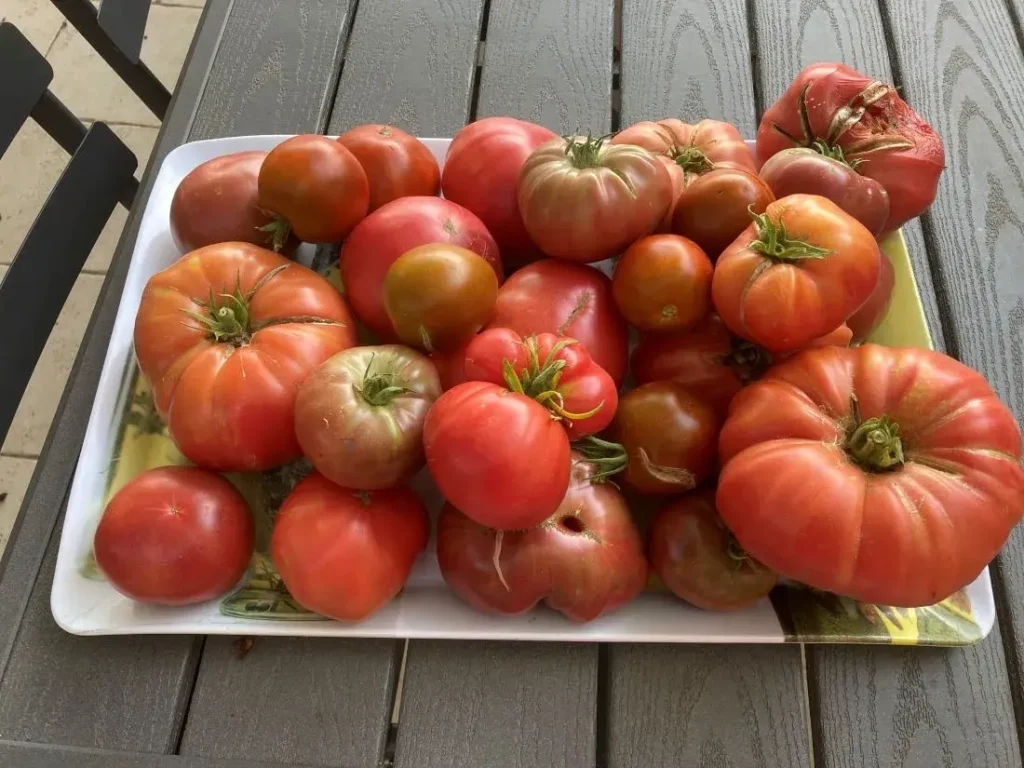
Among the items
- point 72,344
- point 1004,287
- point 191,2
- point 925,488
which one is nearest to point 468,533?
point 925,488

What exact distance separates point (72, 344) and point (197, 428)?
0.92m

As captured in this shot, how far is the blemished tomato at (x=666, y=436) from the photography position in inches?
23.8

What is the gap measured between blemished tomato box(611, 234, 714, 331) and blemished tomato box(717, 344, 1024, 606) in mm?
88

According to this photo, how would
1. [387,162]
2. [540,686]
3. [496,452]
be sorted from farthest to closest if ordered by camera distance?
1. [387,162]
2. [540,686]
3. [496,452]

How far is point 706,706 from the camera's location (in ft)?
1.98

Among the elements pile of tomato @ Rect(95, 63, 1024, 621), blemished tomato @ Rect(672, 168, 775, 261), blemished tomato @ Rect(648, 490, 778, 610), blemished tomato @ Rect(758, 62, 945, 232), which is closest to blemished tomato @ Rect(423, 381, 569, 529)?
pile of tomato @ Rect(95, 63, 1024, 621)

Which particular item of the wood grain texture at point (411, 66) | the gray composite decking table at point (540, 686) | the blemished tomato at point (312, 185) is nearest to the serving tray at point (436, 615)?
the gray composite decking table at point (540, 686)

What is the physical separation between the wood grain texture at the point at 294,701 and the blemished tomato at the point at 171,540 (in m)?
0.06

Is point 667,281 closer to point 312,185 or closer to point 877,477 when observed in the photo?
point 877,477

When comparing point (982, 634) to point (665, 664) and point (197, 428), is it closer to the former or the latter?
point (665, 664)

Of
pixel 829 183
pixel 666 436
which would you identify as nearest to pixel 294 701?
pixel 666 436

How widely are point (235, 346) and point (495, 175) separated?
0.28m

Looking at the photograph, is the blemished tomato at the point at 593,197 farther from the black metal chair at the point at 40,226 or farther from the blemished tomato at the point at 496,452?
the black metal chair at the point at 40,226

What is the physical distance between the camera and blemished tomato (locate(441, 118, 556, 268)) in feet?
2.40
